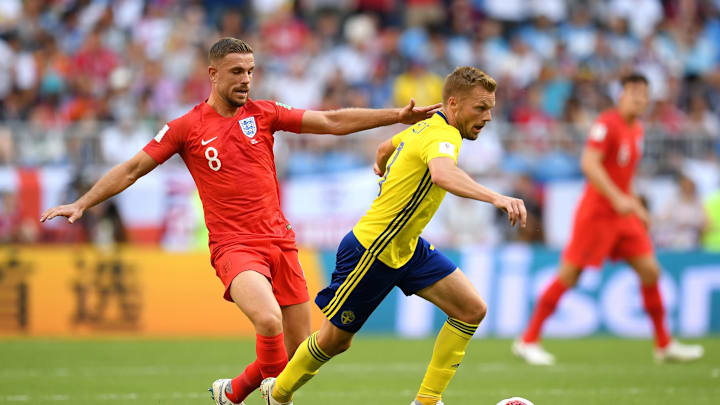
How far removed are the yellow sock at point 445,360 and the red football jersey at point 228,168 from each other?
1.34 meters

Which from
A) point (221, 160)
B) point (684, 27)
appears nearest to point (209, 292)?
point (221, 160)

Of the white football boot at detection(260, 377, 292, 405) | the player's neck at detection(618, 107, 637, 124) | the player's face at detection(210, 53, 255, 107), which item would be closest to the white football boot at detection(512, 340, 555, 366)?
the player's neck at detection(618, 107, 637, 124)

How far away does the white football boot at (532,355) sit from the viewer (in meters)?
10.6

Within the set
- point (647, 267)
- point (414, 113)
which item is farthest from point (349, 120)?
point (647, 267)

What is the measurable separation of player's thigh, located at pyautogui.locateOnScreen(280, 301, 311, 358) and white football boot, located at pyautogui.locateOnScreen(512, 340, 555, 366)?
13.3 feet

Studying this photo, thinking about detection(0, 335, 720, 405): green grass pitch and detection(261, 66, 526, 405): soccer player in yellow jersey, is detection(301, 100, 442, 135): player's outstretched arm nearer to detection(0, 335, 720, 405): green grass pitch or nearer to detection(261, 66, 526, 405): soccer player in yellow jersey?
detection(261, 66, 526, 405): soccer player in yellow jersey

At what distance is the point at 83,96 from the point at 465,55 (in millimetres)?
7497

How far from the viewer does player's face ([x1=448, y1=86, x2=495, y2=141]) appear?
21.7 ft

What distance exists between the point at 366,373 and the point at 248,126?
378 centimetres

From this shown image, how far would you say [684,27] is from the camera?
2159cm

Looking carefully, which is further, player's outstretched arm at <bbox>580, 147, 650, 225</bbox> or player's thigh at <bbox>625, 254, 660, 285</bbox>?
player's thigh at <bbox>625, 254, 660, 285</bbox>

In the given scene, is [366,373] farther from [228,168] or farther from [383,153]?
[228,168]

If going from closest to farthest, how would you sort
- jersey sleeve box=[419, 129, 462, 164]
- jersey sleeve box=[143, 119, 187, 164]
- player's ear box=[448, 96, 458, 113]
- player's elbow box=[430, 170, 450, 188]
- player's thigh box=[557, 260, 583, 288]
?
1. player's elbow box=[430, 170, 450, 188]
2. jersey sleeve box=[419, 129, 462, 164]
3. player's ear box=[448, 96, 458, 113]
4. jersey sleeve box=[143, 119, 187, 164]
5. player's thigh box=[557, 260, 583, 288]

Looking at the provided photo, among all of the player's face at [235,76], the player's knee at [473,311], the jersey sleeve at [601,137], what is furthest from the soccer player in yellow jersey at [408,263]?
the jersey sleeve at [601,137]
